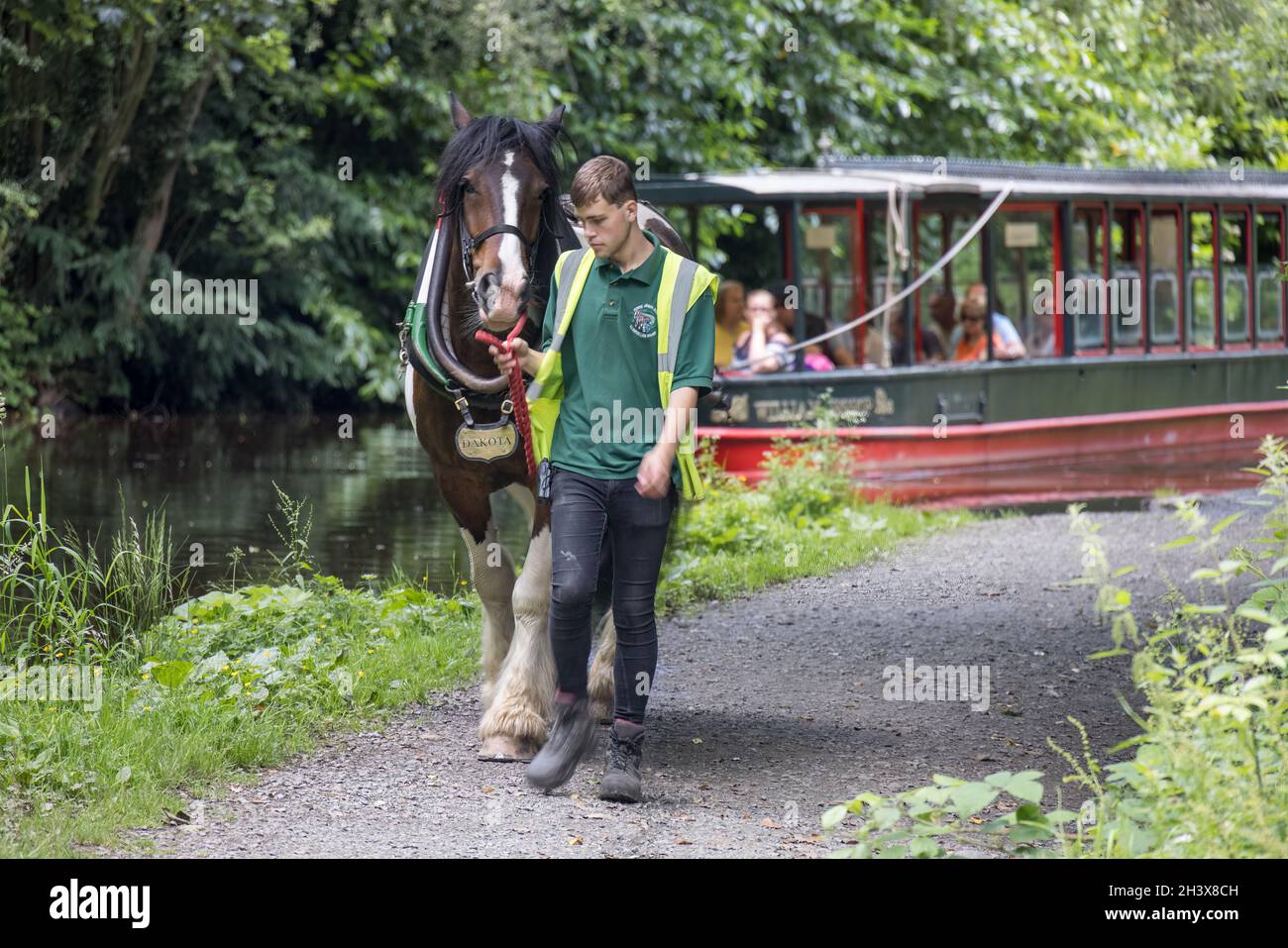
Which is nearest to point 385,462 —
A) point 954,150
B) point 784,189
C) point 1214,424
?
point 784,189

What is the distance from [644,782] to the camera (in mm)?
5699

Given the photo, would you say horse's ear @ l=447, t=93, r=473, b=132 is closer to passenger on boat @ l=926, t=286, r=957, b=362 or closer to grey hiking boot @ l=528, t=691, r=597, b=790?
grey hiking boot @ l=528, t=691, r=597, b=790

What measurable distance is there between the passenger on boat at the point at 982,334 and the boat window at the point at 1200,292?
310 cm

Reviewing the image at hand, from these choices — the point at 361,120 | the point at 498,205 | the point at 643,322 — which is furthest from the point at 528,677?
the point at 361,120

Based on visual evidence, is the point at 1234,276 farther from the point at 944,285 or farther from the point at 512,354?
the point at 512,354

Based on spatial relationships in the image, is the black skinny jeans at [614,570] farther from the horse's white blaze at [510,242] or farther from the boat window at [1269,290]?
the boat window at [1269,290]

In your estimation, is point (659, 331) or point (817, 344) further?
point (817, 344)

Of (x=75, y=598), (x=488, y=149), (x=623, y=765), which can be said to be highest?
(x=488, y=149)

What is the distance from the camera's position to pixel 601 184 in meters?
5.22

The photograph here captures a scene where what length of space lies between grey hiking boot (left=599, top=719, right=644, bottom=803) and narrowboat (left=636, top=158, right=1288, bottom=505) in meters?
8.28

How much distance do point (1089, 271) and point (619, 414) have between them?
547 inches

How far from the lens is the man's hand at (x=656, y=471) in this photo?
5246 mm
